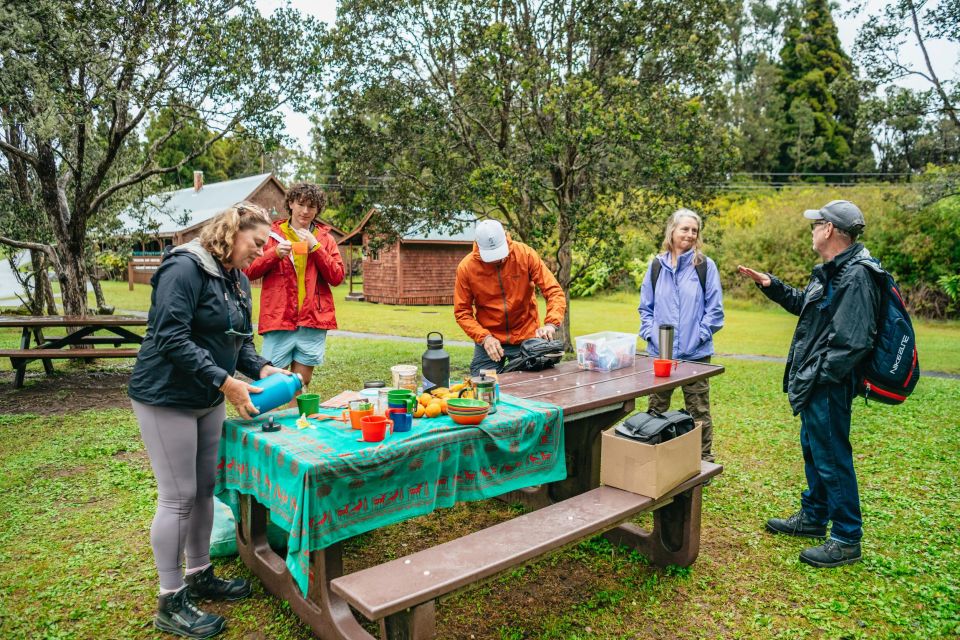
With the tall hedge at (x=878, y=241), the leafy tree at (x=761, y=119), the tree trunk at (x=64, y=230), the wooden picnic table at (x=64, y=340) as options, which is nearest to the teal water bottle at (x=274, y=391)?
the wooden picnic table at (x=64, y=340)

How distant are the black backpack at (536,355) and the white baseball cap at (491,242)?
25.9 inches

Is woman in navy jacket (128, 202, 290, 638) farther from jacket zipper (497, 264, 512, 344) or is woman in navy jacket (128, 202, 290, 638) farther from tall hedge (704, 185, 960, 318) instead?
tall hedge (704, 185, 960, 318)

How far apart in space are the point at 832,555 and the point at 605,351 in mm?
1807

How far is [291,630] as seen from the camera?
2.96 m

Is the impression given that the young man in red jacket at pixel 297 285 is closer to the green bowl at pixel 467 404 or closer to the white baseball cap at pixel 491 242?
the white baseball cap at pixel 491 242

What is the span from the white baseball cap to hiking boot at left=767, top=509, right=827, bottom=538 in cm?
255

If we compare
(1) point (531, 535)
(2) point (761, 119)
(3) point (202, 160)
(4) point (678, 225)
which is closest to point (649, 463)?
(1) point (531, 535)

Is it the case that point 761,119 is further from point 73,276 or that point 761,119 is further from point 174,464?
point 174,464

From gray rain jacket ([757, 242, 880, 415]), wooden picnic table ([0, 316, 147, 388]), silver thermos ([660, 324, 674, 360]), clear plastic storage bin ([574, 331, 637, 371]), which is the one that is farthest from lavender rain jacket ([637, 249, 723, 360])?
A: wooden picnic table ([0, 316, 147, 388])

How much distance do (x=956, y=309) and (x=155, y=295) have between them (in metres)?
21.3

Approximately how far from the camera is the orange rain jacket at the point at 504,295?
15.5 feet

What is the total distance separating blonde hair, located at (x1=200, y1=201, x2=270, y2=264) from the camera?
2785mm

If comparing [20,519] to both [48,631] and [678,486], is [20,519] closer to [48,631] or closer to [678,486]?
[48,631]

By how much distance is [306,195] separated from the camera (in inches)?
173
